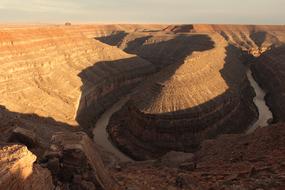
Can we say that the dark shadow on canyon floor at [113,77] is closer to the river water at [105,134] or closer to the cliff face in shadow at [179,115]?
the river water at [105,134]

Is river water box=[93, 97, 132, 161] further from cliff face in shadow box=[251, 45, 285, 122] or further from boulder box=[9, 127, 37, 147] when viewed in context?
cliff face in shadow box=[251, 45, 285, 122]

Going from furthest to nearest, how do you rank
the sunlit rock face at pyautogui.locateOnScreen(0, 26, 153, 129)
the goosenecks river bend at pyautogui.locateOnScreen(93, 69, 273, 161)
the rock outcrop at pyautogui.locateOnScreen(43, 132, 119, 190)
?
the sunlit rock face at pyautogui.locateOnScreen(0, 26, 153, 129), the goosenecks river bend at pyautogui.locateOnScreen(93, 69, 273, 161), the rock outcrop at pyautogui.locateOnScreen(43, 132, 119, 190)

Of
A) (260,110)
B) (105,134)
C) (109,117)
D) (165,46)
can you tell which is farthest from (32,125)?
(165,46)

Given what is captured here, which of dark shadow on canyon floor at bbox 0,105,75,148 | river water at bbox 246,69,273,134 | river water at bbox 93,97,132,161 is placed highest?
dark shadow on canyon floor at bbox 0,105,75,148

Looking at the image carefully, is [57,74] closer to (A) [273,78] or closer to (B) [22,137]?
(B) [22,137]

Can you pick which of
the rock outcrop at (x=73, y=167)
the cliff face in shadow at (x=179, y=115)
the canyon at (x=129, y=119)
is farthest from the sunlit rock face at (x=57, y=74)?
the rock outcrop at (x=73, y=167)

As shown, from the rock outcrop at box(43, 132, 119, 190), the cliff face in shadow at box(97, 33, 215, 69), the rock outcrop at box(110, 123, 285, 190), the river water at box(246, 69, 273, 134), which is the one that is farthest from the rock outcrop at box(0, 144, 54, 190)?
the cliff face in shadow at box(97, 33, 215, 69)

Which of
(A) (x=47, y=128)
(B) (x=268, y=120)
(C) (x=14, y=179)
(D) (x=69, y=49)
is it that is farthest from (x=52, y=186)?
(D) (x=69, y=49)

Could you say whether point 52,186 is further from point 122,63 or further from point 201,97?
point 122,63
